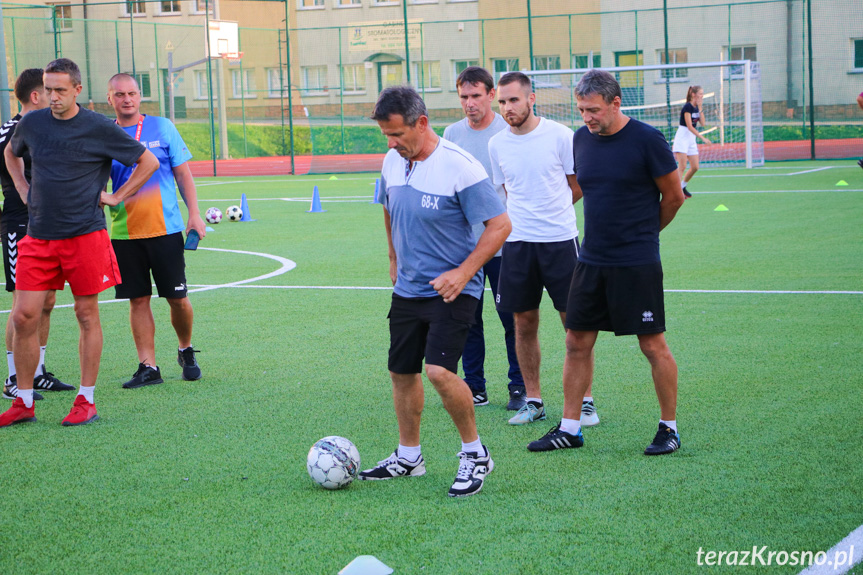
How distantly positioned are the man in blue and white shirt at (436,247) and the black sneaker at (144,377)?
2859 mm

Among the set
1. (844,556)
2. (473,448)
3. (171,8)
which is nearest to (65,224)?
(473,448)

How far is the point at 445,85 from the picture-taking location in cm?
3881

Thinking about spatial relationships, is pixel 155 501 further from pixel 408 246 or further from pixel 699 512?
pixel 699 512

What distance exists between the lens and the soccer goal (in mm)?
28578

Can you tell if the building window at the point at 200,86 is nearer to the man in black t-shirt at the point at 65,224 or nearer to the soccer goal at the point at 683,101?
the soccer goal at the point at 683,101

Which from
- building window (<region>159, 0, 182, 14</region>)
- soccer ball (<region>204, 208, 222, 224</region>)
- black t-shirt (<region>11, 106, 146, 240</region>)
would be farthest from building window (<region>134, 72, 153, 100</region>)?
black t-shirt (<region>11, 106, 146, 240</region>)

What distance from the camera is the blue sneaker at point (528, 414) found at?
5922 millimetres

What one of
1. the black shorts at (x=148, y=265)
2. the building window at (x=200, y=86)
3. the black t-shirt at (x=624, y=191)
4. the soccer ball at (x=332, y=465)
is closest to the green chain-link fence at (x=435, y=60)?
the building window at (x=200, y=86)

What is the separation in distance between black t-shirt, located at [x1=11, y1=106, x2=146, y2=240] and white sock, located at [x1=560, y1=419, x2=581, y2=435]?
10.5 feet

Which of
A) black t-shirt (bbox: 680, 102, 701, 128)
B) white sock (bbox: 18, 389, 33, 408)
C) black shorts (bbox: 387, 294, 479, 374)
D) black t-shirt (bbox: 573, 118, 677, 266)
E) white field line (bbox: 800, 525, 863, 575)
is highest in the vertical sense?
black t-shirt (bbox: 680, 102, 701, 128)

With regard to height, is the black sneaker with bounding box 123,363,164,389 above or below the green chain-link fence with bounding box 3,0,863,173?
below

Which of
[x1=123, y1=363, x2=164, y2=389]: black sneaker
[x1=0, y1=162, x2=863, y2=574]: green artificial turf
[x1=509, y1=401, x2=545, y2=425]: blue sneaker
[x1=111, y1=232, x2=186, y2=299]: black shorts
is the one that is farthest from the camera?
[x1=111, y1=232, x2=186, y2=299]: black shorts

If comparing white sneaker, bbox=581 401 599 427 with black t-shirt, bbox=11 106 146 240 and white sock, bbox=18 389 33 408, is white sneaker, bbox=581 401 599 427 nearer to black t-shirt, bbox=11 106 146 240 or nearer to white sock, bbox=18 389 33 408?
black t-shirt, bbox=11 106 146 240

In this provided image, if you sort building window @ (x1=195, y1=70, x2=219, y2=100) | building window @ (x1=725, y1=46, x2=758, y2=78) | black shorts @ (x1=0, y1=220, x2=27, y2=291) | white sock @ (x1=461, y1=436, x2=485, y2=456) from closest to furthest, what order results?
white sock @ (x1=461, y1=436, x2=485, y2=456) → black shorts @ (x1=0, y1=220, x2=27, y2=291) → building window @ (x1=725, y1=46, x2=758, y2=78) → building window @ (x1=195, y1=70, x2=219, y2=100)
